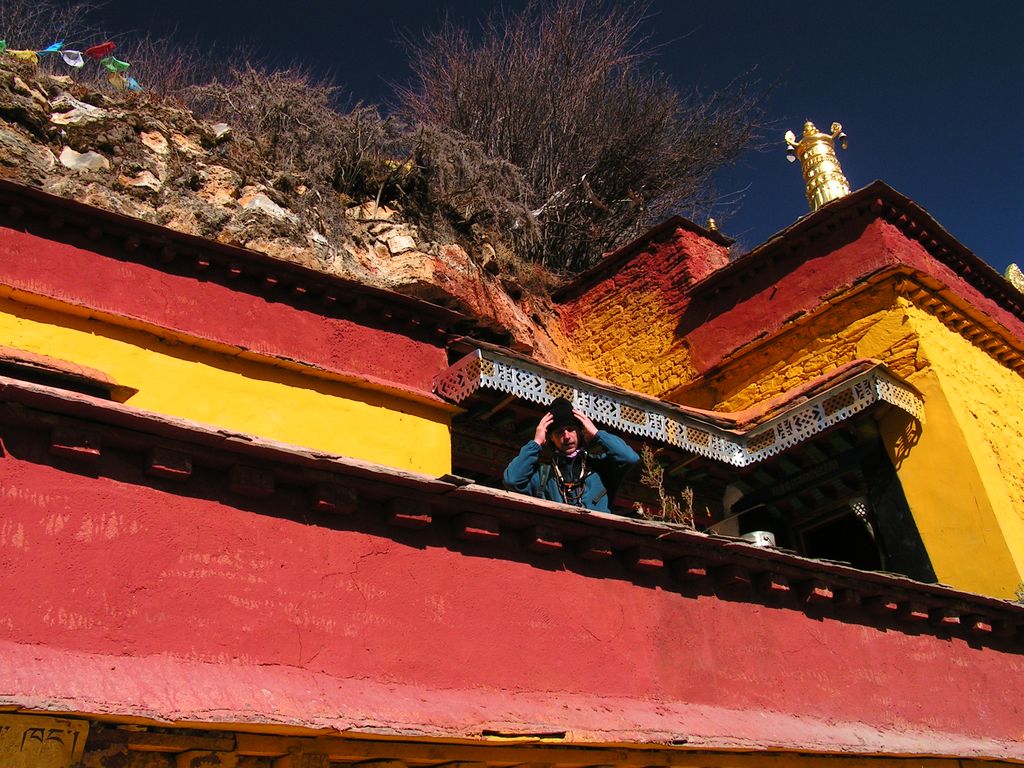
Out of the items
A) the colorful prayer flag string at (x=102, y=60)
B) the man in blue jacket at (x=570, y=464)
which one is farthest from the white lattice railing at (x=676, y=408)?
the colorful prayer flag string at (x=102, y=60)

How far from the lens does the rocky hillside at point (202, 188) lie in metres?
9.38

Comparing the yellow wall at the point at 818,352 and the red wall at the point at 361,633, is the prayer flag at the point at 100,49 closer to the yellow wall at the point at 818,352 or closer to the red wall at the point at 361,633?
the yellow wall at the point at 818,352

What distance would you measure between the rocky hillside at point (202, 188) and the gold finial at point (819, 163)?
532 cm

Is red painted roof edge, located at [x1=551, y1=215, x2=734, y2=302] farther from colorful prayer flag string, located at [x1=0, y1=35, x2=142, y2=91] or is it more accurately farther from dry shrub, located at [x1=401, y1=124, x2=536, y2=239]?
colorful prayer flag string, located at [x1=0, y1=35, x2=142, y2=91]

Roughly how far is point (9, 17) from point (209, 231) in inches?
367

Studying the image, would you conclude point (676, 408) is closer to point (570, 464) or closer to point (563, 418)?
point (563, 418)

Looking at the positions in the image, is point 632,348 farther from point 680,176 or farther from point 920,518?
point 680,176

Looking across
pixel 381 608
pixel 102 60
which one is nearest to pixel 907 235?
pixel 381 608

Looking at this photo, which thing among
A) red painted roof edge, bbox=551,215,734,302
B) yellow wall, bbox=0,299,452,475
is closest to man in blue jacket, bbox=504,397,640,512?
yellow wall, bbox=0,299,452,475

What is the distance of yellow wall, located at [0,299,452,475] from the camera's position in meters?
6.48

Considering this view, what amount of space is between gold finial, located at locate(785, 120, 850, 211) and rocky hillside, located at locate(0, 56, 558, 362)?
17.5ft

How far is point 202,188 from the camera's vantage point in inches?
404

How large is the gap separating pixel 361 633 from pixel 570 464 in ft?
8.02

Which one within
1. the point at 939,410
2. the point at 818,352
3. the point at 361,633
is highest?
the point at 818,352
